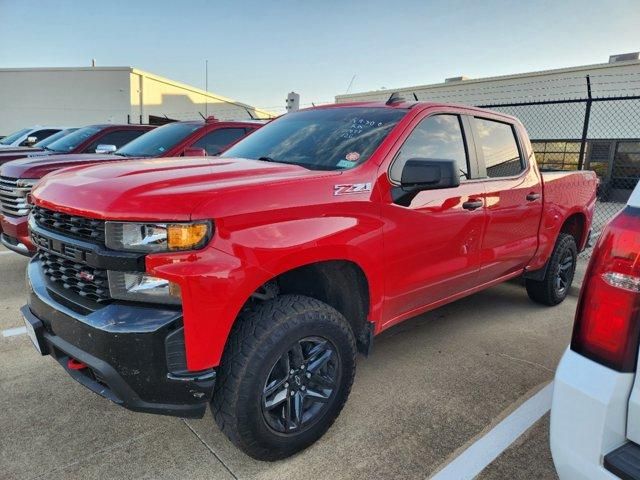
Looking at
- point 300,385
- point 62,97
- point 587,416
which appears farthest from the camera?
point 62,97

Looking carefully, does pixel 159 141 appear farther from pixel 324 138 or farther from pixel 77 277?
pixel 77 277

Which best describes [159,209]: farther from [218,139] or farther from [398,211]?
[218,139]

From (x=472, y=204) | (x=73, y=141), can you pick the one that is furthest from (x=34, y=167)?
(x=472, y=204)

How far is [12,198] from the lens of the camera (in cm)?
511

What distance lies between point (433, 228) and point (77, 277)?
6.78 feet

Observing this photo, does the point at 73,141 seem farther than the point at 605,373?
Yes

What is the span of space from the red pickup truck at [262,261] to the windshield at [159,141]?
129 inches

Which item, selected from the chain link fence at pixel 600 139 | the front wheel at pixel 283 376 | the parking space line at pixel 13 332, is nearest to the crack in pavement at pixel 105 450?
the front wheel at pixel 283 376

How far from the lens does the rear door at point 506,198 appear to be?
12.0 ft

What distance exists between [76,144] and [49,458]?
6.47 metres

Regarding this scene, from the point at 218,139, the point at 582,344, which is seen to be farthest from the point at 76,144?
the point at 582,344

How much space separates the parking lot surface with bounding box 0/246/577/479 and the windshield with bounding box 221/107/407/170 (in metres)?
1.56

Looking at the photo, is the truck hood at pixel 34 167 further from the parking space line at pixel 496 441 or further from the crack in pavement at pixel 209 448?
the parking space line at pixel 496 441

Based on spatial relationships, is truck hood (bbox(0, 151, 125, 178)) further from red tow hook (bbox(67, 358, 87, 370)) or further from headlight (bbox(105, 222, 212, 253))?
headlight (bbox(105, 222, 212, 253))
